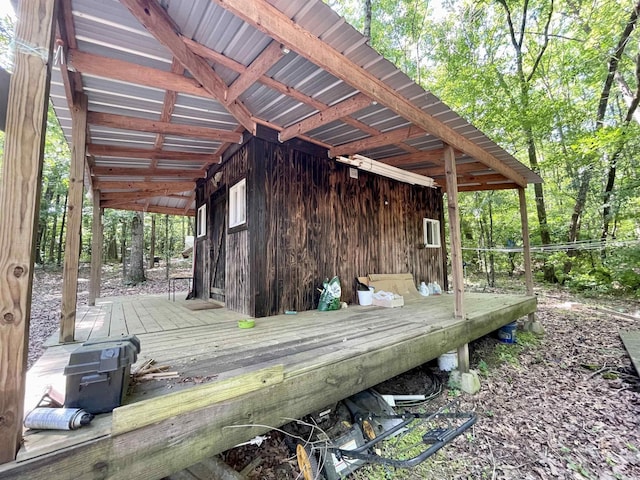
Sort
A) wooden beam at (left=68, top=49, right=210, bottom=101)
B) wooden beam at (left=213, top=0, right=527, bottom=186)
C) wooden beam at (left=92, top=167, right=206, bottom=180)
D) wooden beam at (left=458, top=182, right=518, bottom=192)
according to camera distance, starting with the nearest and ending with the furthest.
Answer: wooden beam at (left=213, top=0, right=527, bottom=186) < wooden beam at (left=68, top=49, right=210, bottom=101) < wooden beam at (left=92, top=167, right=206, bottom=180) < wooden beam at (left=458, top=182, right=518, bottom=192)

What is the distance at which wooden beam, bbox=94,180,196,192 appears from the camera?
5855 mm

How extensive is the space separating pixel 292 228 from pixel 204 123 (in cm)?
192

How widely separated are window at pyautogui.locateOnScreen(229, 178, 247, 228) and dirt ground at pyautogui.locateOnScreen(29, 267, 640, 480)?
9.48ft

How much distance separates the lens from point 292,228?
4320 mm

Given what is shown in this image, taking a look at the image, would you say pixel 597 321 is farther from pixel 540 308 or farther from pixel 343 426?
pixel 343 426

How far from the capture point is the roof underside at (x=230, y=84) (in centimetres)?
208

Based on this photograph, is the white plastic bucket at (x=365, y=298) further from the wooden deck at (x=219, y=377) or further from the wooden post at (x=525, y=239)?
the wooden post at (x=525, y=239)

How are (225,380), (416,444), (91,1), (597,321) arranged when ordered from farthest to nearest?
(597,321) < (416,444) < (91,1) < (225,380)

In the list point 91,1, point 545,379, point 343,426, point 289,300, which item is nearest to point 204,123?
point 91,1

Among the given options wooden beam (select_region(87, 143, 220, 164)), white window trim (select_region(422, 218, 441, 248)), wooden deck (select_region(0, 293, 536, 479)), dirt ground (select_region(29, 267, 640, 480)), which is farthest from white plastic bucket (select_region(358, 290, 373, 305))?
wooden beam (select_region(87, 143, 220, 164))

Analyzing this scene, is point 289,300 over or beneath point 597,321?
over

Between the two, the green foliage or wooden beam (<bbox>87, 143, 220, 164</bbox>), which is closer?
wooden beam (<bbox>87, 143, 220, 164</bbox>)

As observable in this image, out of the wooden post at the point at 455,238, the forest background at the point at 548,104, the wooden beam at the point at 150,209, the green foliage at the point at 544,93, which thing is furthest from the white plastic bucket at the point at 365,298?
the wooden beam at the point at 150,209

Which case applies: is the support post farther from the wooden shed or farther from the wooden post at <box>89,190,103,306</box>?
the wooden post at <box>89,190,103,306</box>
